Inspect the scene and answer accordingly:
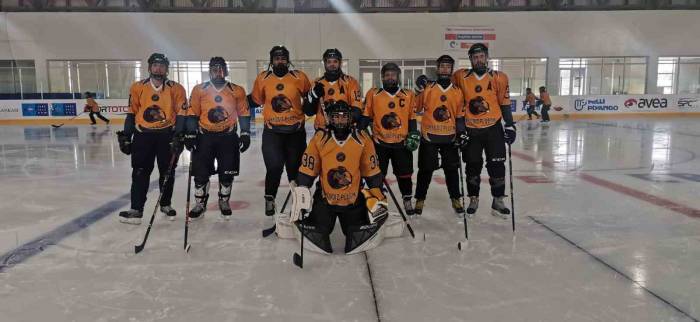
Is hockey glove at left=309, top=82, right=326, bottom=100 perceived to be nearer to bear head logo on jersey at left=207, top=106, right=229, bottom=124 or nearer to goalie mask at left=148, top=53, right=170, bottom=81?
bear head logo on jersey at left=207, top=106, right=229, bottom=124

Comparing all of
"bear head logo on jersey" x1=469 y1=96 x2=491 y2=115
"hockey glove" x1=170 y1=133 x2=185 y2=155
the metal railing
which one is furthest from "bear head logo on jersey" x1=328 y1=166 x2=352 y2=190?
the metal railing

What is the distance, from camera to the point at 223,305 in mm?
2598

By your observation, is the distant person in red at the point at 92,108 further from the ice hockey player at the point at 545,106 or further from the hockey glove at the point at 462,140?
the hockey glove at the point at 462,140

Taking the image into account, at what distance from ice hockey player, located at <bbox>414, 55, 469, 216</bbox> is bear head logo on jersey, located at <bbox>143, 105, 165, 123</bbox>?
7.14 ft

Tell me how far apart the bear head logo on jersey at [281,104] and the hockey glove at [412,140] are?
3.31ft

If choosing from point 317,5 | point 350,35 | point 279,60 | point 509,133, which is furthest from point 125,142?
point 317,5

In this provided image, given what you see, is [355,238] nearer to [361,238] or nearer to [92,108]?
[361,238]

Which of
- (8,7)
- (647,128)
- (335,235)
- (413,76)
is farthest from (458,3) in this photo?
(335,235)

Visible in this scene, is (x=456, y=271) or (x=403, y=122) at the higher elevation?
(x=403, y=122)

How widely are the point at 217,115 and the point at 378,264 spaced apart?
1.98 meters

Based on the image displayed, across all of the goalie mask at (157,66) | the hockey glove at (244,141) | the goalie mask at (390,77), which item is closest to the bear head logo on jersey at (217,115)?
the hockey glove at (244,141)

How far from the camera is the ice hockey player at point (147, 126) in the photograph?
439 cm

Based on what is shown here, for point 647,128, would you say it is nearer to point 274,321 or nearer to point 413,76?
point 413,76

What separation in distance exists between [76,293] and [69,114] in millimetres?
18019
